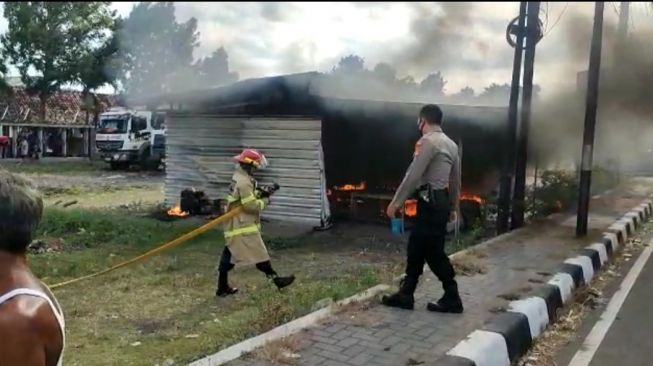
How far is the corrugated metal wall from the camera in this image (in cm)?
1053

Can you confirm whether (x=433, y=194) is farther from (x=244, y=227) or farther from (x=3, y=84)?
(x=3, y=84)

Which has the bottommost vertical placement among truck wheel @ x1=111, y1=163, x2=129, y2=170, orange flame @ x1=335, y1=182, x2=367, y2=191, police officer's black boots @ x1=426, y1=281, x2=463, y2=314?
police officer's black boots @ x1=426, y1=281, x2=463, y2=314

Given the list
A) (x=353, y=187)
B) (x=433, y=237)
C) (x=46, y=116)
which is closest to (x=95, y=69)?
(x=46, y=116)

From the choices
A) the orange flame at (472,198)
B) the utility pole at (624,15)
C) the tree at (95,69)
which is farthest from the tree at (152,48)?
the utility pole at (624,15)

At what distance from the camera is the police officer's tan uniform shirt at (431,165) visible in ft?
14.5

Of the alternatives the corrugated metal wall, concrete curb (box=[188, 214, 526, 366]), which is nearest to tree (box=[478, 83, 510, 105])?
the corrugated metal wall

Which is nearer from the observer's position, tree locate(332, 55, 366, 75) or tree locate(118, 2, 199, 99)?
tree locate(118, 2, 199, 99)

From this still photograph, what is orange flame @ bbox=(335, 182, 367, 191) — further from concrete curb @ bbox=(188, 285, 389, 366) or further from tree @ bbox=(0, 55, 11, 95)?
tree @ bbox=(0, 55, 11, 95)

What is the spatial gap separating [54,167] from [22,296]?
3059mm

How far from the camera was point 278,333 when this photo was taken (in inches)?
156

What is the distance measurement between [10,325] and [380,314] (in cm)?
342

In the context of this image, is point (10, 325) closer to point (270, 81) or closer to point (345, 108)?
point (270, 81)

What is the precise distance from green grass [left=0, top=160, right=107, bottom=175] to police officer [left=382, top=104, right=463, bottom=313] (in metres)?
2.31

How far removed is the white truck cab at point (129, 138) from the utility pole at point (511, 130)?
5202mm
